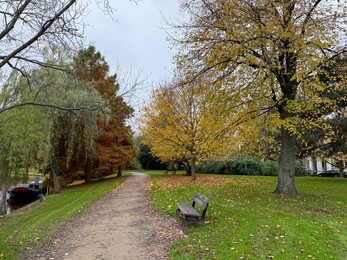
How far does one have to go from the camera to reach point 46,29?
22.3 ft

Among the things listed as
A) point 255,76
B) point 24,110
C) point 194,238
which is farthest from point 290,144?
point 24,110

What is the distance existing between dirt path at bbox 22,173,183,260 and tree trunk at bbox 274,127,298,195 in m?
5.49

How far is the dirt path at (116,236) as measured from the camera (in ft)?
20.6

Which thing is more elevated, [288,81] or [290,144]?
[288,81]

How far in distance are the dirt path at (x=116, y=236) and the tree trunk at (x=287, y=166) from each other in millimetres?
5494

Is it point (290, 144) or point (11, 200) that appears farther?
point (11, 200)

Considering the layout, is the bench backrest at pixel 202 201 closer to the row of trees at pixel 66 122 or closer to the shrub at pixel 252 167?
the row of trees at pixel 66 122

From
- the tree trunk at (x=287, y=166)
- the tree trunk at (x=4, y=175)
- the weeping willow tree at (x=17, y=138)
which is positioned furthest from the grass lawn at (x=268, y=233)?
the tree trunk at (x=4, y=175)

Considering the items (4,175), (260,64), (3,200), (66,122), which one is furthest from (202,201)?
(3,200)

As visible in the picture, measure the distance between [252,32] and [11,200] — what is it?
25.1 metres

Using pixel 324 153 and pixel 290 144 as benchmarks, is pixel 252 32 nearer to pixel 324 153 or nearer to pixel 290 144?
pixel 290 144

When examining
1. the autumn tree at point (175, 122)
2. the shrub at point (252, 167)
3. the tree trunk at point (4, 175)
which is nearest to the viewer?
the tree trunk at point (4, 175)

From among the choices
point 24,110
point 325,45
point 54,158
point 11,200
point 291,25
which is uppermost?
point 291,25

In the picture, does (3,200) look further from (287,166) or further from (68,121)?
(287,166)
